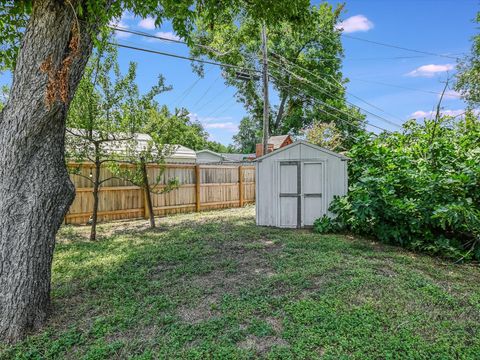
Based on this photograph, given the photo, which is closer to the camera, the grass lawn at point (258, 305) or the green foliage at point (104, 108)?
the grass lawn at point (258, 305)

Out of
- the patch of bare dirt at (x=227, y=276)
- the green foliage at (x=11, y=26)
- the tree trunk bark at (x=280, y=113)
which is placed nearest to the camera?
the patch of bare dirt at (x=227, y=276)

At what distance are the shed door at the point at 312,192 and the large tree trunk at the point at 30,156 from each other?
5616 mm

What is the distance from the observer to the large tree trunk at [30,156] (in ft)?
8.85

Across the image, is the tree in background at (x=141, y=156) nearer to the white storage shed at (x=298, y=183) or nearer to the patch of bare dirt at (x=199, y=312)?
the white storage shed at (x=298, y=183)

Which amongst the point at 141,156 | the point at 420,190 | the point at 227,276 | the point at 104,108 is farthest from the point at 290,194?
the point at 104,108

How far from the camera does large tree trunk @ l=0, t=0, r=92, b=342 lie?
8.85 ft

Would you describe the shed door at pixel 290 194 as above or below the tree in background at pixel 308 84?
below

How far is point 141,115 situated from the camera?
268 inches

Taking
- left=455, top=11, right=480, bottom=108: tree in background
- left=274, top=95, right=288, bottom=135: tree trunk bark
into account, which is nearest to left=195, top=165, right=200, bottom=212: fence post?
left=455, top=11, right=480, bottom=108: tree in background

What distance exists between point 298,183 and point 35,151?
5690mm

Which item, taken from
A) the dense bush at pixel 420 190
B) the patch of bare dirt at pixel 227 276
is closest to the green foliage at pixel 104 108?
the patch of bare dirt at pixel 227 276

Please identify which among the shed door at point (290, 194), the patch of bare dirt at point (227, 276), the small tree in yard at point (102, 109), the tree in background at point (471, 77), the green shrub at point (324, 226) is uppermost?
the tree in background at point (471, 77)

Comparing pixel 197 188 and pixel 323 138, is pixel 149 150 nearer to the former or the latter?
pixel 197 188

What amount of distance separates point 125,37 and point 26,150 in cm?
665
